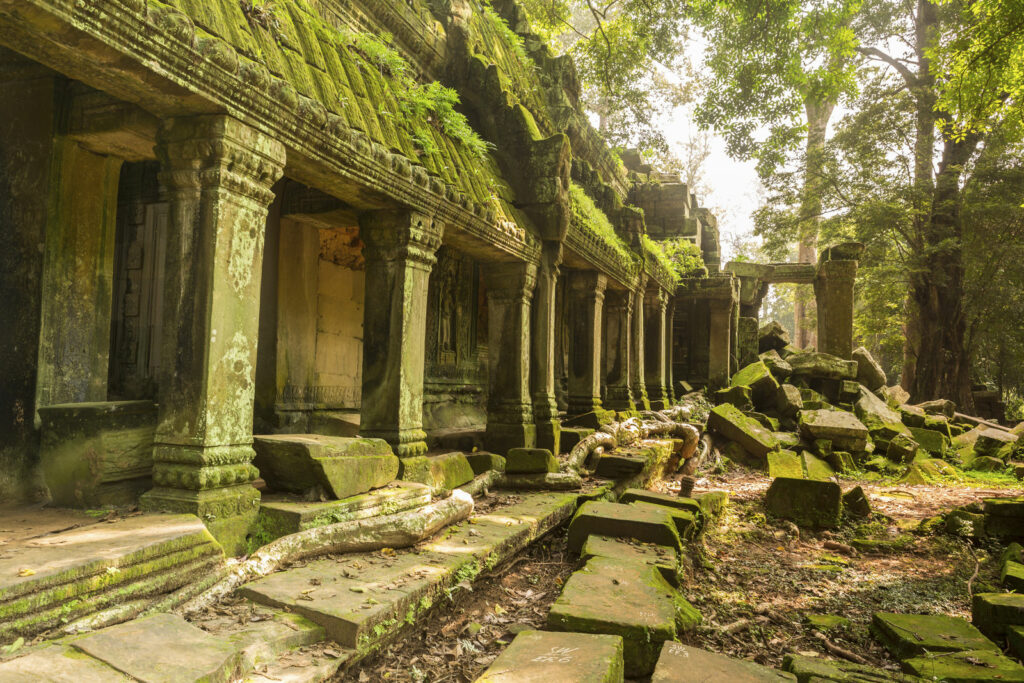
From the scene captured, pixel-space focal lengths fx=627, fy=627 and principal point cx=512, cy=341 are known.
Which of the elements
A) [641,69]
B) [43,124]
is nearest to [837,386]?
[641,69]

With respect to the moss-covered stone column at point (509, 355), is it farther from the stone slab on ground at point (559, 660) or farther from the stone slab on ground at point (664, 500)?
the stone slab on ground at point (559, 660)

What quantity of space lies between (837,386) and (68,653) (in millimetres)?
14021

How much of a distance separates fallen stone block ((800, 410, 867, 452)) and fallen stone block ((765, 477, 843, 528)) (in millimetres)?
3809

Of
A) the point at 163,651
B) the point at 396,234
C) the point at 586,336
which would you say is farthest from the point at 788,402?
the point at 163,651

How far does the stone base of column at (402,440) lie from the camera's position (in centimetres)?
500

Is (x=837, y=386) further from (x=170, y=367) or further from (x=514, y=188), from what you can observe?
(x=170, y=367)

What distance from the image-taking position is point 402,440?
5031mm

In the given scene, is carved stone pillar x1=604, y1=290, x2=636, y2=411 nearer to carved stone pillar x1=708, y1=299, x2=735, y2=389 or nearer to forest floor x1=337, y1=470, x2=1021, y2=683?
forest floor x1=337, y1=470, x2=1021, y2=683

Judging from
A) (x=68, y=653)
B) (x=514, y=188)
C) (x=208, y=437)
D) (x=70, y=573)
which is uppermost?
(x=514, y=188)

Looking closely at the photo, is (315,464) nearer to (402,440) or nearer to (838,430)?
(402,440)

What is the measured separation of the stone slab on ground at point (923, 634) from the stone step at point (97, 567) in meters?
3.63

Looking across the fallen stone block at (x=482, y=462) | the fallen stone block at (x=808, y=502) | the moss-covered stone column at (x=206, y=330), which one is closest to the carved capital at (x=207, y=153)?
the moss-covered stone column at (x=206, y=330)

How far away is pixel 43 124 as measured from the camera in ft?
13.8

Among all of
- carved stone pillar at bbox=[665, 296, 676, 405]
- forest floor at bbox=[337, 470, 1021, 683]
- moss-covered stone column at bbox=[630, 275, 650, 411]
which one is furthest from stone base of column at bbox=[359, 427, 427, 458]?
carved stone pillar at bbox=[665, 296, 676, 405]
